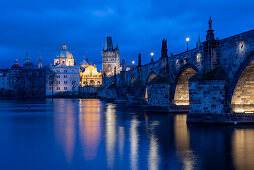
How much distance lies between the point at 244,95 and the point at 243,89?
1.80 feet

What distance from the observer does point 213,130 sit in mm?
21453

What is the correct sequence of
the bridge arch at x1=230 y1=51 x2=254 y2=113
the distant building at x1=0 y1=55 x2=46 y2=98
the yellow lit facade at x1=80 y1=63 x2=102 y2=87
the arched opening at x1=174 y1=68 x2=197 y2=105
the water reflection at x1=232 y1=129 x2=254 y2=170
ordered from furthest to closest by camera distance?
the yellow lit facade at x1=80 y1=63 x2=102 y2=87
the distant building at x1=0 y1=55 x2=46 y2=98
the arched opening at x1=174 y1=68 x2=197 y2=105
the bridge arch at x1=230 y1=51 x2=254 y2=113
the water reflection at x1=232 y1=129 x2=254 y2=170

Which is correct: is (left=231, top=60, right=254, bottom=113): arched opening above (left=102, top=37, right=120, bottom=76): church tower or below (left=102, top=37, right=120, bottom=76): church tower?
below

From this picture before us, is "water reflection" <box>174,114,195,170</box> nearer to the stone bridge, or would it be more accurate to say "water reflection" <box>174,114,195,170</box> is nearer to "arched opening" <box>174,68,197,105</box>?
the stone bridge

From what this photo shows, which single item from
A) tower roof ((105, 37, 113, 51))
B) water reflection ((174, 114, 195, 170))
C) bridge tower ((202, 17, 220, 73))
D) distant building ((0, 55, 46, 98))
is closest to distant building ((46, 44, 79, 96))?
distant building ((0, 55, 46, 98))

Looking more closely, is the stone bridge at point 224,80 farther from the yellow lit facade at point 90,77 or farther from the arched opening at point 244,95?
the yellow lit facade at point 90,77

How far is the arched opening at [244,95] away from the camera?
24.5 m

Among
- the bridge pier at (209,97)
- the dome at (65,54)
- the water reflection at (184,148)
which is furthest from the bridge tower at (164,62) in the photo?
the dome at (65,54)

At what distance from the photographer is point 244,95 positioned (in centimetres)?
2506

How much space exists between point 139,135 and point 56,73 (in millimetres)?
142636

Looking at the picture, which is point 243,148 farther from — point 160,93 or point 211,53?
point 160,93

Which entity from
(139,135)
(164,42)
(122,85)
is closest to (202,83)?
(139,135)

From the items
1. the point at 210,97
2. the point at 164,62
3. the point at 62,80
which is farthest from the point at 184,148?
the point at 62,80

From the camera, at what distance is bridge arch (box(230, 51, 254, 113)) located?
23859 mm
